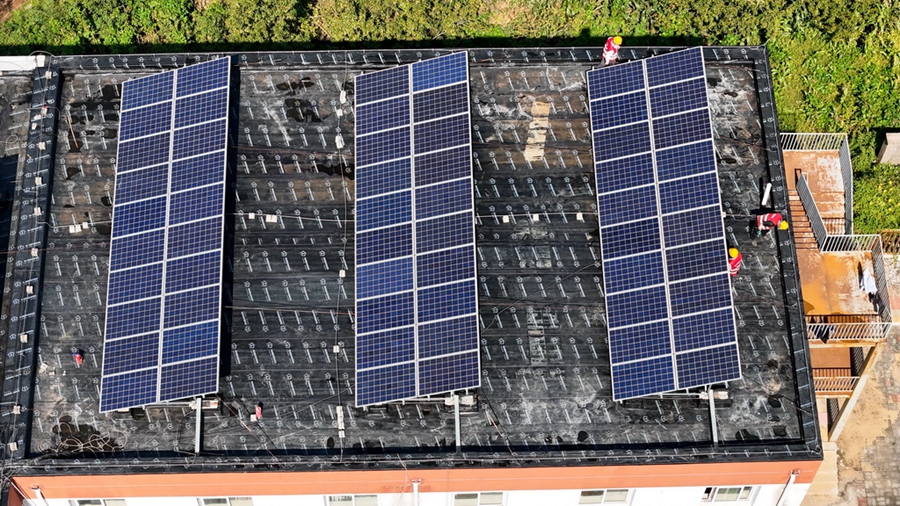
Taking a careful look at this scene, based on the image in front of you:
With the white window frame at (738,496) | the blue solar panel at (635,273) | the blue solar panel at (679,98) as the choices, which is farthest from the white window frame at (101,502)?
the blue solar panel at (679,98)

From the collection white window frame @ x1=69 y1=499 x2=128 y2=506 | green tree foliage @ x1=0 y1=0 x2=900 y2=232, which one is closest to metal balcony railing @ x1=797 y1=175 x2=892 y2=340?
green tree foliage @ x1=0 y1=0 x2=900 y2=232

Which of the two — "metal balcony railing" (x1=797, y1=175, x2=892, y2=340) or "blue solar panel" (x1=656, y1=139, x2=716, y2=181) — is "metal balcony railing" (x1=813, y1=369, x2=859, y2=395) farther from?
"blue solar panel" (x1=656, y1=139, x2=716, y2=181)

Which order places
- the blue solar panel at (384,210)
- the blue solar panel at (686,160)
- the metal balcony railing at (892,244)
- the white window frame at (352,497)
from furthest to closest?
the metal balcony railing at (892,244)
the blue solar panel at (686,160)
the blue solar panel at (384,210)
the white window frame at (352,497)

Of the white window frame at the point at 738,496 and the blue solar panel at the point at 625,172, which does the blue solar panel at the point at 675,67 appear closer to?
the blue solar panel at the point at 625,172

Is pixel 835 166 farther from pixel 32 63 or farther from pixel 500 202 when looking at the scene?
pixel 32 63

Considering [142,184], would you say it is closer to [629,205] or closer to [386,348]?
[386,348]

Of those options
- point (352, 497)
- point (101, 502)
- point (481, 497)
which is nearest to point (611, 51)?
point (481, 497)

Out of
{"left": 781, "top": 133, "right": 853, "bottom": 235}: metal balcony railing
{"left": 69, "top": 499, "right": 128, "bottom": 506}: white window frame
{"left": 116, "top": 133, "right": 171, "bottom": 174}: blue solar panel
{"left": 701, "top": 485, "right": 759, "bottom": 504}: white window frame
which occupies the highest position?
{"left": 781, "top": 133, "right": 853, "bottom": 235}: metal balcony railing
